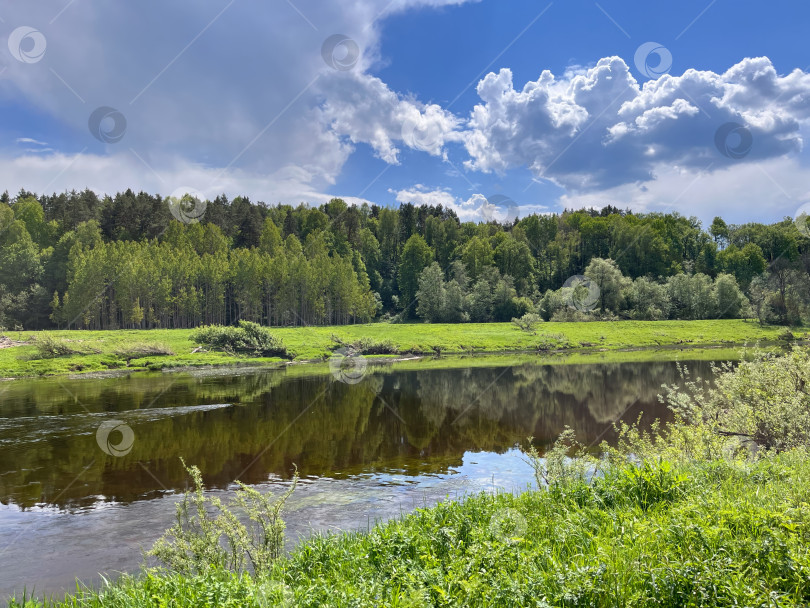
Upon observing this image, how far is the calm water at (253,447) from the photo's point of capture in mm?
12562

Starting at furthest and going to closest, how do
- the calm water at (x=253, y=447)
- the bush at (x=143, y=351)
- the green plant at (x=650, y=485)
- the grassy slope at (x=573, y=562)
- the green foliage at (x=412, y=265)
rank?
the green foliage at (x=412, y=265)
the bush at (x=143, y=351)
the calm water at (x=253, y=447)
the green plant at (x=650, y=485)
the grassy slope at (x=573, y=562)

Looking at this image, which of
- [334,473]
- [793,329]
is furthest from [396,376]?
[793,329]

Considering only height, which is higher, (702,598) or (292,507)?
(702,598)

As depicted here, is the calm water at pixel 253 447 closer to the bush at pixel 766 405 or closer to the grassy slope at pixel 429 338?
the bush at pixel 766 405

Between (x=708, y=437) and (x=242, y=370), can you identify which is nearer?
(x=708, y=437)

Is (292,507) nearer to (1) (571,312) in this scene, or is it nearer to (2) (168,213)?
(1) (571,312)

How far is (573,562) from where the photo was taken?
19.8 ft

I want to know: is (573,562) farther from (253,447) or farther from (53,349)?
(53,349)

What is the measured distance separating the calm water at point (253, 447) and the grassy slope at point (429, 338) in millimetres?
12886

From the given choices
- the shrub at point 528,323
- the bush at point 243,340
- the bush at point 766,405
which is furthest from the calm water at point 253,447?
the shrub at point 528,323

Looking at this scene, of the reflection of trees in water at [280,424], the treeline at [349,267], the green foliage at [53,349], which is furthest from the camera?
the treeline at [349,267]

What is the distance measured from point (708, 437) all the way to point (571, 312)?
8861 centimetres

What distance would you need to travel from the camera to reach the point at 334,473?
17422 millimetres

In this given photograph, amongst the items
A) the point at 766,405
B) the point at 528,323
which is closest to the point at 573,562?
the point at 766,405
